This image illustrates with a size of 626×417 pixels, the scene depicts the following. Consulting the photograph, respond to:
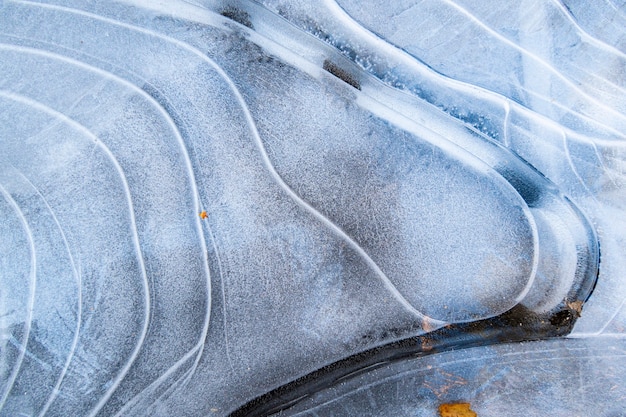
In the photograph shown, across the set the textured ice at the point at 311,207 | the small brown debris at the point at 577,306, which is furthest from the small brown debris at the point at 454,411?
the small brown debris at the point at 577,306

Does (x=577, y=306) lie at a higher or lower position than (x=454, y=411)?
higher

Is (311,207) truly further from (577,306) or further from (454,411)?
(577,306)

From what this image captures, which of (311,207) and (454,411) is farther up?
(311,207)

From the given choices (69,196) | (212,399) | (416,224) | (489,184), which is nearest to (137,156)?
(69,196)

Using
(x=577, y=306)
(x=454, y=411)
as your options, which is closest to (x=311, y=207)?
(x=454, y=411)

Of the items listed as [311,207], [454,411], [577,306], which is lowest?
[454,411]

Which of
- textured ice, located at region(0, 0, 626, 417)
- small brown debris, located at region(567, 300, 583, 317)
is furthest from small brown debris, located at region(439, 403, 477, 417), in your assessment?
small brown debris, located at region(567, 300, 583, 317)

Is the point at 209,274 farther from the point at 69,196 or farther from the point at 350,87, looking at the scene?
the point at 350,87

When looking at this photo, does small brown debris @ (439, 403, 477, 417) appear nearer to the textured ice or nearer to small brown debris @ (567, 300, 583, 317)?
the textured ice

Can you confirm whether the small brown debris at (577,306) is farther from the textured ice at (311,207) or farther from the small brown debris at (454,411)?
the small brown debris at (454,411)
